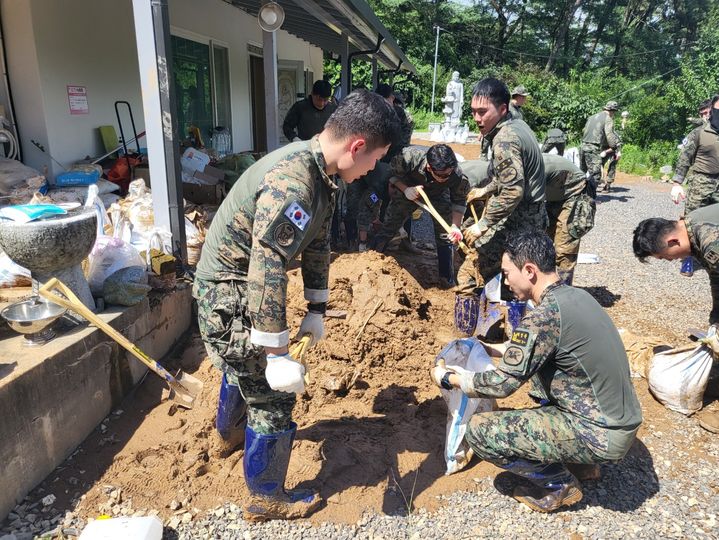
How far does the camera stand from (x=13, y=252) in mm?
2641

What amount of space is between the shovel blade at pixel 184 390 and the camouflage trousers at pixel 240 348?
0.82 metres

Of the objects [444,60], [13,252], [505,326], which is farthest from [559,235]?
[444,60]

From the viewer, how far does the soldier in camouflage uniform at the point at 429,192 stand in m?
4.92

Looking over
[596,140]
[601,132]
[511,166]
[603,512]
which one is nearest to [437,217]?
[511,166]

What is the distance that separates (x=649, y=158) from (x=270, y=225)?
17827mm

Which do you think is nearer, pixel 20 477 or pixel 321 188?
pixel 321 188

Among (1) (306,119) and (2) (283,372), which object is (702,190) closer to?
(1) (306,119)

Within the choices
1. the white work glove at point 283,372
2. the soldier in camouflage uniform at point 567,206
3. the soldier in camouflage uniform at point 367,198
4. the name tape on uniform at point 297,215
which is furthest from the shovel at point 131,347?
the soldier in camouflage uniform at point 367,198

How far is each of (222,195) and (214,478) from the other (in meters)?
3.77

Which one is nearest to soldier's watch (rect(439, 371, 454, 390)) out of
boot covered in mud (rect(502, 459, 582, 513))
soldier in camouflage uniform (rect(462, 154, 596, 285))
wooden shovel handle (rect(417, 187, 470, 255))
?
boot covered in mud (rect(502, 459, 582, 513))

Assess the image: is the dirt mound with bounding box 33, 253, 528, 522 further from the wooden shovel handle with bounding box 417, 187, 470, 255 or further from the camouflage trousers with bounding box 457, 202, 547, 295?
the wooden shovel handle with bounding box 417, 187, 470, 255

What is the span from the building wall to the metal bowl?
3.07 metres

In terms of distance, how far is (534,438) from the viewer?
2.41 meters

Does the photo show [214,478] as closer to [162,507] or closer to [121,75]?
[162,507]
